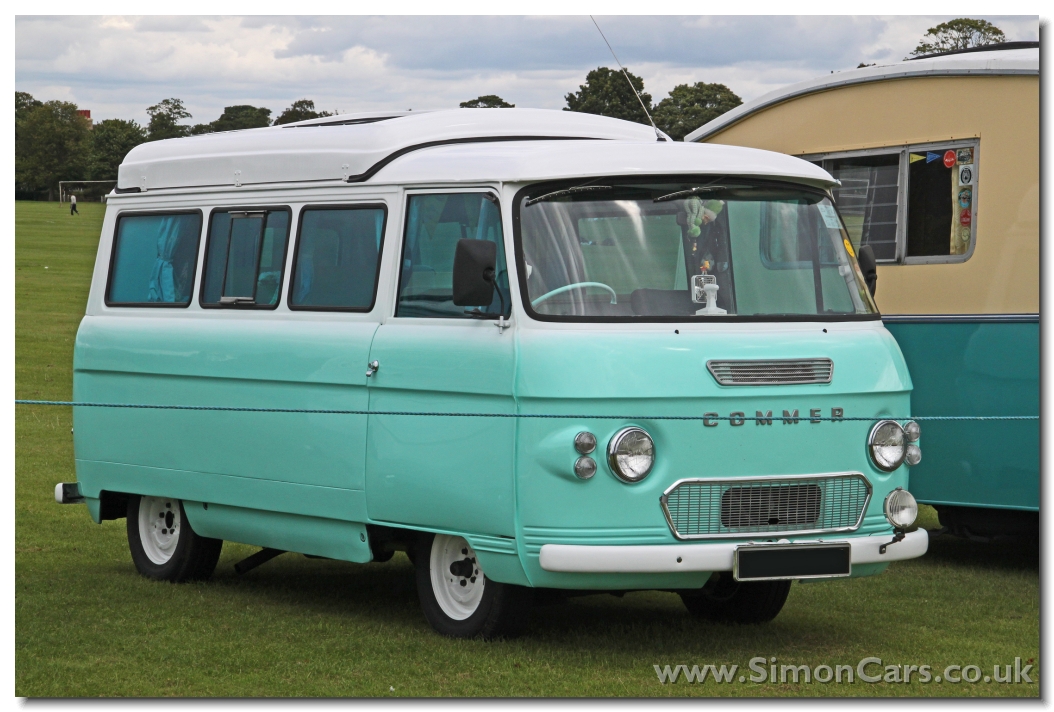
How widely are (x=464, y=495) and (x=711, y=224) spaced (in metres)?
1.86

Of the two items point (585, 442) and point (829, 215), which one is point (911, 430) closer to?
point (829, 215)

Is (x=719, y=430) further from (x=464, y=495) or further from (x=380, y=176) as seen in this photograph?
(x=380, y=176)

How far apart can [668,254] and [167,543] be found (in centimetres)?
438

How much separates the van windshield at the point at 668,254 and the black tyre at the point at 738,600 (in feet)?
5.34

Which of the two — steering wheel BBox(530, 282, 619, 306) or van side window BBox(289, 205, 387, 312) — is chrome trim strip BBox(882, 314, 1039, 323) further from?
van side window BBox(289, 205, 387, 312)

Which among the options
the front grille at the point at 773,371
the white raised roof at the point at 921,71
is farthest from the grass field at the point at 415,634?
the white raised roof at the point at 921,71

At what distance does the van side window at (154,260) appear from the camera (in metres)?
9.81

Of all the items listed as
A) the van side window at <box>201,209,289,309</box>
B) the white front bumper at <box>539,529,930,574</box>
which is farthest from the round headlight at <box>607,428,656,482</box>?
the van side window at <box>201,209,289,309</box>

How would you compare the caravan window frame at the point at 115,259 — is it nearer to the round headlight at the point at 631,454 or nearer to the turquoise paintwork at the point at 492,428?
the turquoise paintwork at the point at 492,428

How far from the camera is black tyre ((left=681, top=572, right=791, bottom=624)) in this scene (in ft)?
27.9

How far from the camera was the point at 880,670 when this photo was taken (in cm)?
736

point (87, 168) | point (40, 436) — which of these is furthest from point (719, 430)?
point (87, 168)

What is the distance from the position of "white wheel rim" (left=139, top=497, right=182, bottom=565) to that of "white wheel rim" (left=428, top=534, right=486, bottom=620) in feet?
8.84

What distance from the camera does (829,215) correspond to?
8.30m
